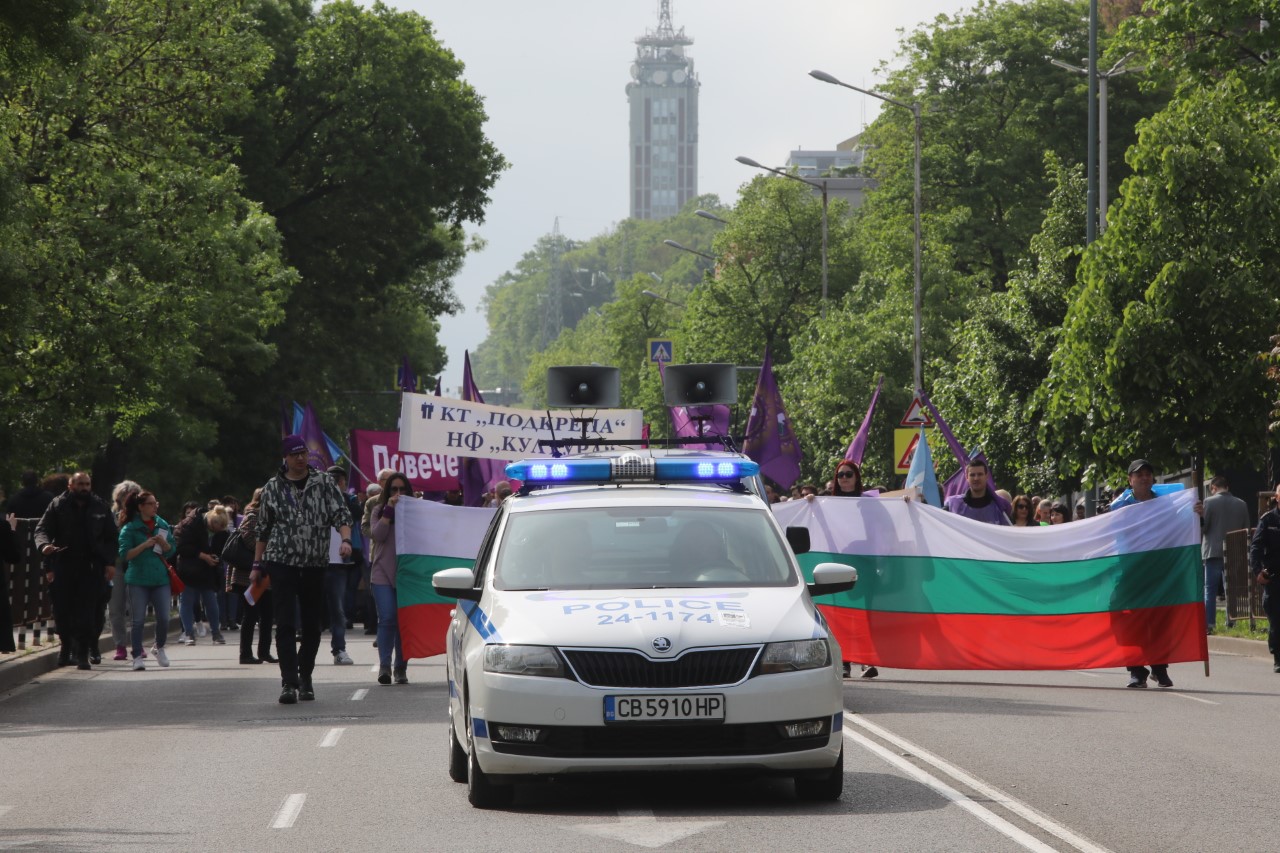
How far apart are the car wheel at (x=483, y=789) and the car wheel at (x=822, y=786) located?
1.42m

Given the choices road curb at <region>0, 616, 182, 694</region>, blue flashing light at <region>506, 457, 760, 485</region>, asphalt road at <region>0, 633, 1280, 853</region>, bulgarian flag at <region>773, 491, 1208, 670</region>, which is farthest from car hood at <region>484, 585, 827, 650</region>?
road curb at <region>0, 616, 182, 694</region>

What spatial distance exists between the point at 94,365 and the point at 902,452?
1263 cm

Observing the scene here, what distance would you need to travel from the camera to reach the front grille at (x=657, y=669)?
32.3ft

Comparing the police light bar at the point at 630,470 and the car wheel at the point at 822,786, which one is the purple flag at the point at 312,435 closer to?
the police light bar at the point at 630,470

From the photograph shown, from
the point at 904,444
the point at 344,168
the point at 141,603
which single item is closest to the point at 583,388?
the point at 141,603

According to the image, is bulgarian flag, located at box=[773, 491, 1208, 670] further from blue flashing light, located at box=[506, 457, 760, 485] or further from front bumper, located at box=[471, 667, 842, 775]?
front bumper, located at box=[471, 667, 842, 775]

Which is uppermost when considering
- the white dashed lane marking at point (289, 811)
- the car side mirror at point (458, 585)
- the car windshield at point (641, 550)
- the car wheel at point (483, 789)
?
the car windshield at point (641, 550)

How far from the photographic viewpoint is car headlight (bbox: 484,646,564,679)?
9.92m

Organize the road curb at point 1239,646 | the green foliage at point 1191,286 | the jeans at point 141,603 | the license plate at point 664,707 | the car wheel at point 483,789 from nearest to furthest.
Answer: the license plate at point 664,707 → the car wheel at point 483,789 → the jeans at point 141,603 → the road curb at point 1239,646 → the green foliage at point 1191,286

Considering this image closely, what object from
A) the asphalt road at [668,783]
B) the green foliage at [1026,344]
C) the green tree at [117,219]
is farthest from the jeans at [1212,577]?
the green tree at [117,219]

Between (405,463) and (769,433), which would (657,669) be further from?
(405,463)

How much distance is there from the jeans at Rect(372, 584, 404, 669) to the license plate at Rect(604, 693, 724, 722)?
8609mm

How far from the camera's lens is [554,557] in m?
11.0

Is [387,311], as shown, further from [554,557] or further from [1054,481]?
[554,557]
